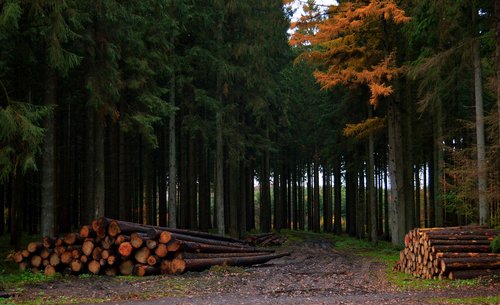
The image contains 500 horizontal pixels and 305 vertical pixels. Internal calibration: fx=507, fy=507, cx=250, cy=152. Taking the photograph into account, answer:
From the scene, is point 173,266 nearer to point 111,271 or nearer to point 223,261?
point 111,271

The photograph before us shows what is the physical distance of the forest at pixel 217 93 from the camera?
1516 cm

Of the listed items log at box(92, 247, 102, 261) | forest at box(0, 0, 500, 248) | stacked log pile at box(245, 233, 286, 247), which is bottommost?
stacked log pile at box(245, 233, 286, 247)

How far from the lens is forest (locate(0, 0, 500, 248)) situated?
15.2 metres

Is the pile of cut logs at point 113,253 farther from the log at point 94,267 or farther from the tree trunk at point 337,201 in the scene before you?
the tree trunk at point 337,201

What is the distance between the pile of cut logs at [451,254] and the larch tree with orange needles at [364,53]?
6783 millimetres

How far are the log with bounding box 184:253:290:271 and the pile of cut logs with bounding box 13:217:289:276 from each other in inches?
1.1

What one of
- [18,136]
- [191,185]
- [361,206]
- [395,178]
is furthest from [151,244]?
[361,206]

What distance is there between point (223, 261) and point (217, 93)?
12.2 meters

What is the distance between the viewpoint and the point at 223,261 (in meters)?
15.6

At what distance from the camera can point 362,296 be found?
9.88 meters

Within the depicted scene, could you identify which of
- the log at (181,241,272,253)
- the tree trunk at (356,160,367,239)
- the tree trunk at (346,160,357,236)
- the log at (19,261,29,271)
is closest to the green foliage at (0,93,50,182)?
the log at (19,261,29,271)

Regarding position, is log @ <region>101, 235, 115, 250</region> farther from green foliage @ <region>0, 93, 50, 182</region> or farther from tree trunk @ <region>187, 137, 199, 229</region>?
tree trunk @ <region>187, 137, 199, 229</region>

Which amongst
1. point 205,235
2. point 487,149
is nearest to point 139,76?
point 205,235

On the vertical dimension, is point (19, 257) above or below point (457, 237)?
below
